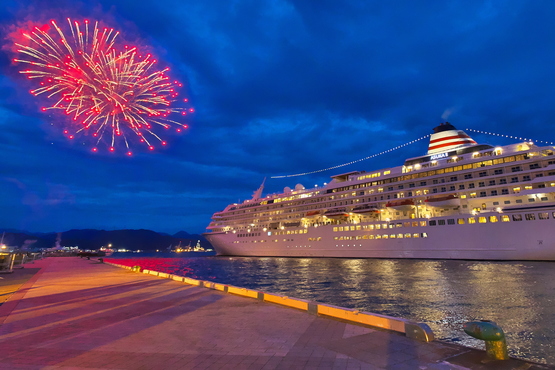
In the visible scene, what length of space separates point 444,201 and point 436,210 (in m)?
2.79

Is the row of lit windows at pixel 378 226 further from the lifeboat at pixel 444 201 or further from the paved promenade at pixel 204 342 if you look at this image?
the paved promenade at pixel 204 342

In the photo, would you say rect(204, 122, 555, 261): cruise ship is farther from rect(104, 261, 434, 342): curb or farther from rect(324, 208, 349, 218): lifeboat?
rect(104, 261, 434, 342): curb

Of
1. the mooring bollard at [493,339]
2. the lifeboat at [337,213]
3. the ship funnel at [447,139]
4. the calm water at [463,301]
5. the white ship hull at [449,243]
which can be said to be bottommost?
the calm water at [463,301]

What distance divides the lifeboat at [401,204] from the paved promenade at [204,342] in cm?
4223

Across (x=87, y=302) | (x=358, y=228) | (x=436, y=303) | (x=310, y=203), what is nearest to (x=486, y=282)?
(x=436, y=303)

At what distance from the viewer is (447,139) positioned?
50.8 meters

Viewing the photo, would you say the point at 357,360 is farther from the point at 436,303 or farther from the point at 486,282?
the point at 486,282

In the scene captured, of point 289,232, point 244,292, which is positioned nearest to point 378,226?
point 289,232

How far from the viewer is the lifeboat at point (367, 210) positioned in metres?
51.0

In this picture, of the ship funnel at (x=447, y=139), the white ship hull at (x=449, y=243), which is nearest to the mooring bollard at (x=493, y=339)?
the white ship hull at (x=449, y=243)

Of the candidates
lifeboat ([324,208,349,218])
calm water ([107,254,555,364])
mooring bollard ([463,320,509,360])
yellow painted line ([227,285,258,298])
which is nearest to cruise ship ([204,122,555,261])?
lifeboat ([324,208,349,218])

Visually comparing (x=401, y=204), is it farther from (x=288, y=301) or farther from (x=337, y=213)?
(x=288, y=301)

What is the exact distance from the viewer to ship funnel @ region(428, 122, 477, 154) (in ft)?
163

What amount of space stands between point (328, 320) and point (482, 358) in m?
3.66
